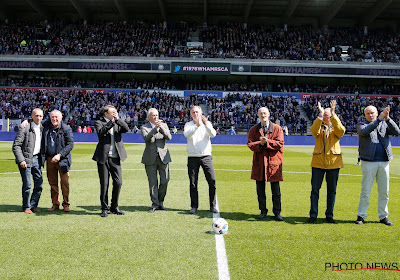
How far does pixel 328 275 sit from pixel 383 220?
10.4ft

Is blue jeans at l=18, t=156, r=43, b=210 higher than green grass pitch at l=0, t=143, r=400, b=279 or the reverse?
higher

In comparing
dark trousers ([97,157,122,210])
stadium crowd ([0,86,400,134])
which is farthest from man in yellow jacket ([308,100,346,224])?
stadium crowd ([0,86,400,134])

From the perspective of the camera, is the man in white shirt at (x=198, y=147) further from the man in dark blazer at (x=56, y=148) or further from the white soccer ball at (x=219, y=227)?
the man in dark blazer at (x=56, y=148)

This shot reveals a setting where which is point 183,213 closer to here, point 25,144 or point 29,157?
point 29,157

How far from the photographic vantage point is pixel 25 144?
7.50 metres

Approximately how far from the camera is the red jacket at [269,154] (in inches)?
275

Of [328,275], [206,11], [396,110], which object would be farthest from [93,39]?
[328,275]

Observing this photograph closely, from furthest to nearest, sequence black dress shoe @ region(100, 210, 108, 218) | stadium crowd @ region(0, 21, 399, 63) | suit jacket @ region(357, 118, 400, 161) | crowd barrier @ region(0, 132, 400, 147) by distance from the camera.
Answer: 1. stadium crowd @ region(0, 21, 399, 63)
2. crowd barrier @ region(0, 132, 400, 147)
3. black dress shoe @ region(100, 210, 108, 218)
4. suit jacket @ region(357, 118, 400, 161)

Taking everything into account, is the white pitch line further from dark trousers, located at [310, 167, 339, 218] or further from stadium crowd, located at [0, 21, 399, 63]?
stadium crowd, located at [0, 21, 399, 63]

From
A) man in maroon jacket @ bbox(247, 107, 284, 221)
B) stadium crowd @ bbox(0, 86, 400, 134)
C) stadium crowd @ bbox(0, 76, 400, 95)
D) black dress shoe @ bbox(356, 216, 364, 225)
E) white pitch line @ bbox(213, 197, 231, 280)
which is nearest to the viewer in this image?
white pitch line @ bbox(213, 197, 231, 280)

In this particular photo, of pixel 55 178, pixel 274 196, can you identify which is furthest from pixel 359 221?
pixel 55 178

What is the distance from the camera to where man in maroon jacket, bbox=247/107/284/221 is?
6984 mm

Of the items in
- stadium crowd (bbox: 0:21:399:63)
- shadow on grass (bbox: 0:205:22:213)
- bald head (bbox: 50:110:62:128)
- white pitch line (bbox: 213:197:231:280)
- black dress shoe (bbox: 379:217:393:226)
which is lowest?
black dress shoe (bbox: 379:217:393:226)

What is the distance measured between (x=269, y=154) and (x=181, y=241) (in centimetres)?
258
